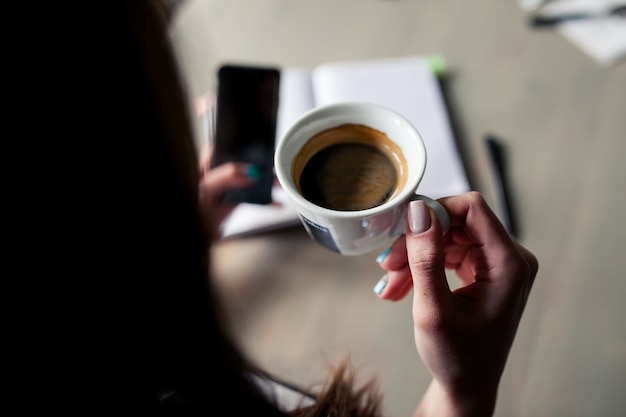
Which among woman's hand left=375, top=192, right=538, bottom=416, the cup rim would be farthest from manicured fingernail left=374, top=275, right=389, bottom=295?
the cup rim

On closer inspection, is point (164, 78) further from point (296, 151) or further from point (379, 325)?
point (379, 325)

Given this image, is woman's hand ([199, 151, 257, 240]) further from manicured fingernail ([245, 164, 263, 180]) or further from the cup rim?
the cup rim

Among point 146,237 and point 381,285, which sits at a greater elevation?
A: point 146,237

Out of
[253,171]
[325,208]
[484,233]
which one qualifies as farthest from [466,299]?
[253,171]

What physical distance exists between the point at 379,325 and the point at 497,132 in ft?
1.29

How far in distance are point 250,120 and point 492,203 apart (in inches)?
15.6

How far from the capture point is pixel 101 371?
388mm

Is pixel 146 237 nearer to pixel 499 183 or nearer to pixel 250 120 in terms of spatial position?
pixel 250 120

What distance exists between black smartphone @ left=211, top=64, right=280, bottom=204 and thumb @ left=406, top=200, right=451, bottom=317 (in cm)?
33

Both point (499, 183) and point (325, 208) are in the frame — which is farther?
point (499, 183)

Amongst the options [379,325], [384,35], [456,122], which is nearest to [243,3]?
[384,35]

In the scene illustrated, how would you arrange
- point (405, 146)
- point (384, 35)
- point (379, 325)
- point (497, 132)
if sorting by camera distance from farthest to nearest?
→ point (384, 35)
point (497, 132)
point (379, 325)
point (405, 146)

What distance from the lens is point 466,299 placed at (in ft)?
1.57

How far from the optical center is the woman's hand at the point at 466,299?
44 centimetres
